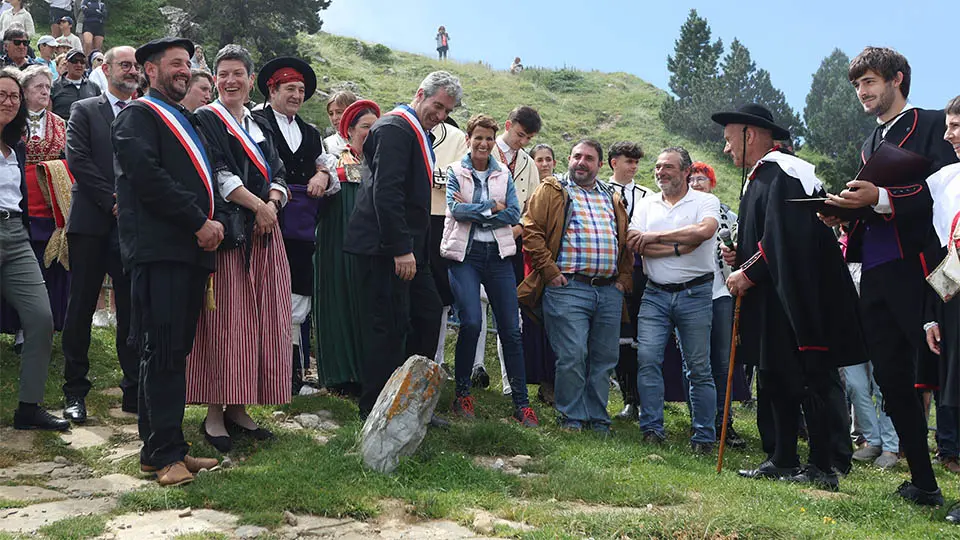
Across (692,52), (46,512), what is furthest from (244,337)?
(692,52)

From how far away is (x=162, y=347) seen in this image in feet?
16.1

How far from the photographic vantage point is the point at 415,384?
208 inches

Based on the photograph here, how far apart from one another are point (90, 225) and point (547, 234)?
10.9 ft

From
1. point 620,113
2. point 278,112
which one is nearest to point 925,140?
point 278,112

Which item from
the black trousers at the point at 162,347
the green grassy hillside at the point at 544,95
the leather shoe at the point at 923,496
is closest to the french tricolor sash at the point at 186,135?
the black trousers at the point at 162,347

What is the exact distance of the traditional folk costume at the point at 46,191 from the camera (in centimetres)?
707

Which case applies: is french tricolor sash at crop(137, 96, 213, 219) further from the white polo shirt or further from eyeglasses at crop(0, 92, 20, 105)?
the white polo shirt

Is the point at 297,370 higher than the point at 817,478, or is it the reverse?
the point at 297,370

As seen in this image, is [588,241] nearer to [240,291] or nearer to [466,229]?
[466,229]

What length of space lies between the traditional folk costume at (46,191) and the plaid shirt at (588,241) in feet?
12.6

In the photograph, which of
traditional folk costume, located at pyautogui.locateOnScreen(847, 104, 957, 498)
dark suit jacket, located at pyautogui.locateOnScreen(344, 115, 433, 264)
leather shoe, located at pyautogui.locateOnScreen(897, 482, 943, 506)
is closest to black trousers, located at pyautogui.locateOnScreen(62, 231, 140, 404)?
dark suit jacket, located at pyautogui.locateOnScreen(344, 115, 433, 264)

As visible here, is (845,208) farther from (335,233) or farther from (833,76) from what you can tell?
(833,76)

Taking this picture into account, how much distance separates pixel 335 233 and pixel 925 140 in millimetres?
4354

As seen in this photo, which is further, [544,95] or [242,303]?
[544,95]
